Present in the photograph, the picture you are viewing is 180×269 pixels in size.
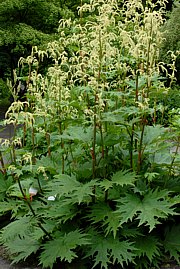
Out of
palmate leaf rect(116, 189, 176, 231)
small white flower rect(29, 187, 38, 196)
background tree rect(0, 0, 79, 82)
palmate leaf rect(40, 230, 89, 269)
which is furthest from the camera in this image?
background tree rect(0, 0, 79, 82)

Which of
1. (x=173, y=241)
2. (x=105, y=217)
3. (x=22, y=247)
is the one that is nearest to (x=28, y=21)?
(x=22, y=247)

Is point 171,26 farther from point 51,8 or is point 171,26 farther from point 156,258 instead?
point 156,258

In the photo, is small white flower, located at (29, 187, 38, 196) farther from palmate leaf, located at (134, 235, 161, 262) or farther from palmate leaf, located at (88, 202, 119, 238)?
palmate leaf, located at (134, 235, 161, 262)

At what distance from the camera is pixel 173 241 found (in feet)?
12.1

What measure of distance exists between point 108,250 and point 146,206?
482 millimetres

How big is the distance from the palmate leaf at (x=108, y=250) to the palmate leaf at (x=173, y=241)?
320 mm

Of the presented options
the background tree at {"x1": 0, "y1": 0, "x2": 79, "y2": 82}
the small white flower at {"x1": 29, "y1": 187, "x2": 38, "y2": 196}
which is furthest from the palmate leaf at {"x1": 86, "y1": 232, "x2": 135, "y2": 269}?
the background tree at {"x1": 0, "y1": 0, "x2": 79, "y2": 82}

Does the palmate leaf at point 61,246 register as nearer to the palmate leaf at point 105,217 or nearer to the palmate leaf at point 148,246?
the palmate leaf at point 105,217

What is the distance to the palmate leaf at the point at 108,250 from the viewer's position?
338 centimetres

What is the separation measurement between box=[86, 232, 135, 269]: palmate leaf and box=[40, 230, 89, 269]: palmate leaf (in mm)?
87

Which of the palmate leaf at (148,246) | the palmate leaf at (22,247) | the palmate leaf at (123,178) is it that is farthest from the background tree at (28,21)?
the palmate leaf at (148,246)

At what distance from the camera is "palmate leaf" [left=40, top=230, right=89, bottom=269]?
3.40 metres

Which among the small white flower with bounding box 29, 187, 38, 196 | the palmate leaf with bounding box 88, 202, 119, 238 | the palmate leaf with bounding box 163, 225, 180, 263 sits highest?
the palmate leaf with bounding box 88, 202, 119, 238

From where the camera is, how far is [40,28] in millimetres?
13969
